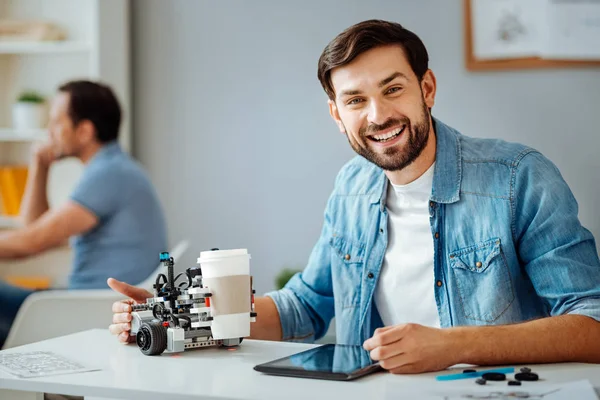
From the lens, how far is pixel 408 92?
183cm

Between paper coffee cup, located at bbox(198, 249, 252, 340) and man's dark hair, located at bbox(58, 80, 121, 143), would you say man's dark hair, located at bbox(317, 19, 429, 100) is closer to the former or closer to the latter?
paper coffee cup, located at bbox(198, 249, 252, 340)

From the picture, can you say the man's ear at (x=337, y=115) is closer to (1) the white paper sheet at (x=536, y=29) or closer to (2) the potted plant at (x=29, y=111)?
(1) the white paper sheet at (x=536, y=29)

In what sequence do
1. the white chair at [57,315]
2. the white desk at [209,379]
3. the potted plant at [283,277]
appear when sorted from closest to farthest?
the white desk at [209,379] → the white chair at [57,315] → the potted plant at [283,277]

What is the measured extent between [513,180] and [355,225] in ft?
1.32

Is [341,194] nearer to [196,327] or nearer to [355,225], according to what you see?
[355,225]

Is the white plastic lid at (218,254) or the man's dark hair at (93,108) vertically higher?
the man's dark hair at (93,108)

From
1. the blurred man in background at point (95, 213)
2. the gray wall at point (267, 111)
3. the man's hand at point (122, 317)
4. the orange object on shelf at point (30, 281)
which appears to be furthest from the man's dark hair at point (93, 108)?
the man's hand at point (122, 317)

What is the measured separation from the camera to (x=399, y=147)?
5.97 feet

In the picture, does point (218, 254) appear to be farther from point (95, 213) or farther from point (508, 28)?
point (508, 28)

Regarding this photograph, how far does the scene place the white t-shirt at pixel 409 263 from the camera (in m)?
1.83

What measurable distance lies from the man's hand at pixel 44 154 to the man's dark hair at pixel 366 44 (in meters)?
1.86

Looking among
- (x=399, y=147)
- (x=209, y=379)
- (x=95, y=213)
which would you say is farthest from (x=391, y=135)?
(x=95, y=213)

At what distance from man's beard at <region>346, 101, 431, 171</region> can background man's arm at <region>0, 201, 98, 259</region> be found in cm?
152

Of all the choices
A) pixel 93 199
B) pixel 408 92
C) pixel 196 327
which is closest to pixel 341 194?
pixel 408 92
